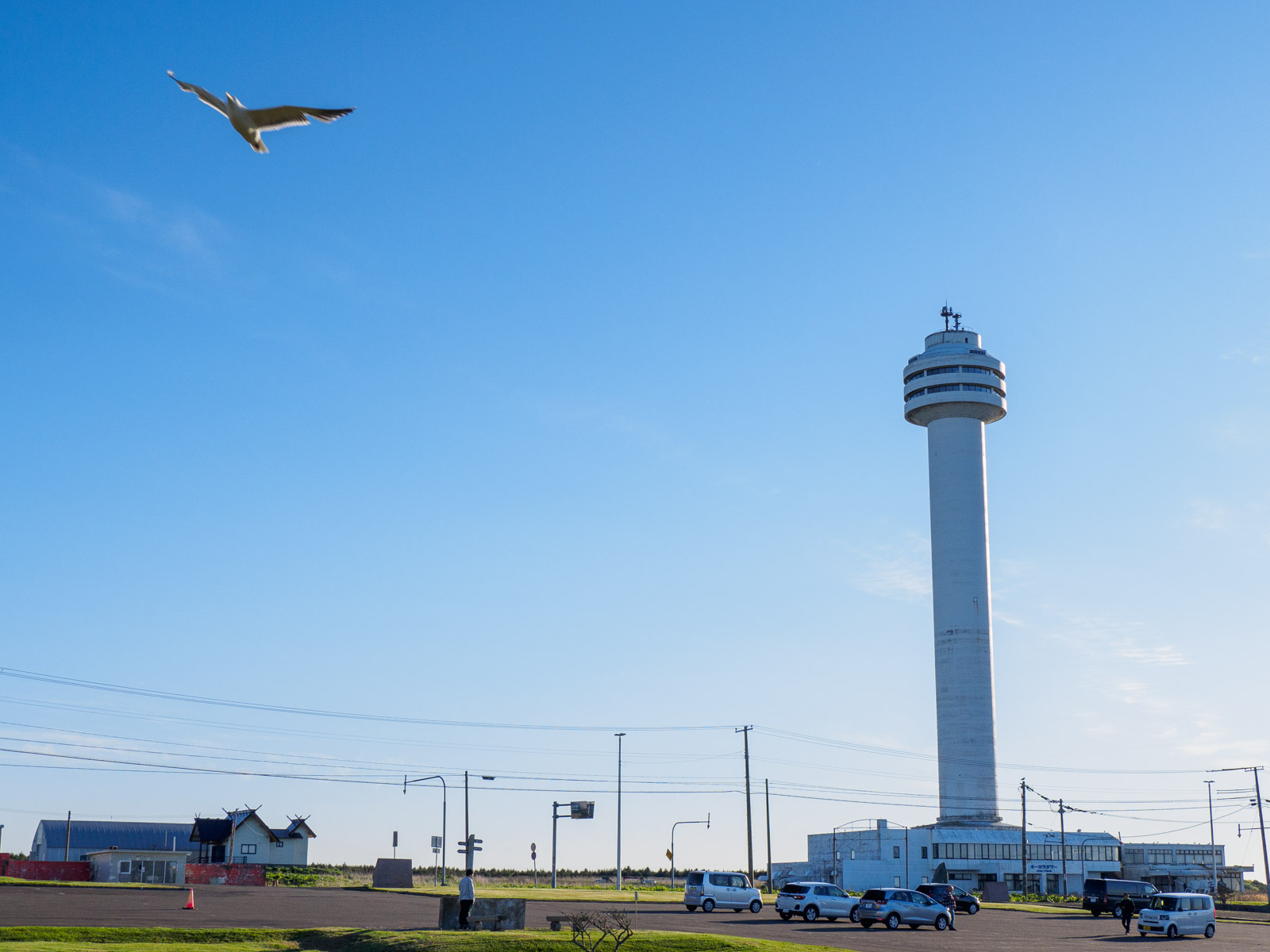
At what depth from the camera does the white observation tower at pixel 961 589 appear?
120812 mm

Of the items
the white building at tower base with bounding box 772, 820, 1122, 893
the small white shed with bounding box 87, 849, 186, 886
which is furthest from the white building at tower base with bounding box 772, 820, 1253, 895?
the small white shed with bounding box 87, 849, 186, 886

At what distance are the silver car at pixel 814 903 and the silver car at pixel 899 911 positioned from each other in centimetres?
154

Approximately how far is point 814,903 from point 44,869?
169 feet

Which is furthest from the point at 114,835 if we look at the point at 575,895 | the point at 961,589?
the point at 961,589

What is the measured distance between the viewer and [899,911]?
48312 millimetres

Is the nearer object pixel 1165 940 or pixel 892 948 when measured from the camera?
pixel 892 948

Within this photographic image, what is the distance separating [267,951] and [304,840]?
306 ft

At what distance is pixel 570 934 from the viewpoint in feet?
103

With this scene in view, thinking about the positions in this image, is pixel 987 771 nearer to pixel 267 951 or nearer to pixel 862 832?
pixel 862 832

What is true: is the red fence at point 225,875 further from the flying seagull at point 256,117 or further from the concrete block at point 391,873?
the flying seagull at point 256,117

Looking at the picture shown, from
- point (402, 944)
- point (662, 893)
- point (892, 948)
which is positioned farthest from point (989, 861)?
point (402, 944)

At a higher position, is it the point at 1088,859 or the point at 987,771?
the point at 987,771

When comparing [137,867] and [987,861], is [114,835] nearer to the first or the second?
[137,867]

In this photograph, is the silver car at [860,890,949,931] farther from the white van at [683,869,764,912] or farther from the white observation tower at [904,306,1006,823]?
the white observation tower at [904,306,1006,823]
